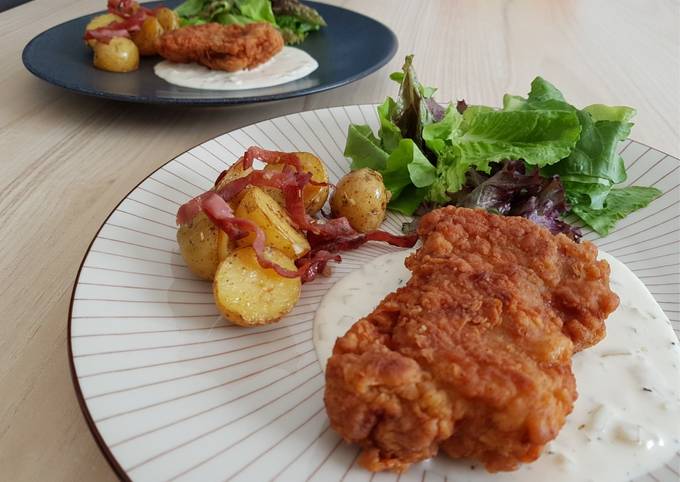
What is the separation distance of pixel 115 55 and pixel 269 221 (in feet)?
6.26

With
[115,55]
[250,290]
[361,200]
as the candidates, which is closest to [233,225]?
[250,290]

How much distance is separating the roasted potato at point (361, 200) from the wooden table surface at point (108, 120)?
938mm

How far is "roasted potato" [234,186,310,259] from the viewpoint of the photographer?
6.23 ft

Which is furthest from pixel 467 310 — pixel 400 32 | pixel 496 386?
pixel 400 32

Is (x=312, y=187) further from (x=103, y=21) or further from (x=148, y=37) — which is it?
(x=103, y=21)

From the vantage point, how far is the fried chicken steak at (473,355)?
1311mm

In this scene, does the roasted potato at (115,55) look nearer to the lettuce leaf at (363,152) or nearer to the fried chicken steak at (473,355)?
the lettuce leaf at (363,152)

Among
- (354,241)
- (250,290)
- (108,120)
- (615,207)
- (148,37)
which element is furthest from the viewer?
(148,37)

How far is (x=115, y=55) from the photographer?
3.27m

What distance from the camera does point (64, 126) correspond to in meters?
3.00

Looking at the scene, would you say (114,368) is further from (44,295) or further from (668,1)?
(668,1)

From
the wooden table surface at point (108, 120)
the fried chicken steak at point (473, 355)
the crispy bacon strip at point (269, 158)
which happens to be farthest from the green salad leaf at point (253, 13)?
the fried chicken steak at point (473, 355)

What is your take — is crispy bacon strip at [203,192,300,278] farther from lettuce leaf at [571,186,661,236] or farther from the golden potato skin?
lettuce leaf at [571,186,661,236]

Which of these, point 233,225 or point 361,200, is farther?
point 361,200
